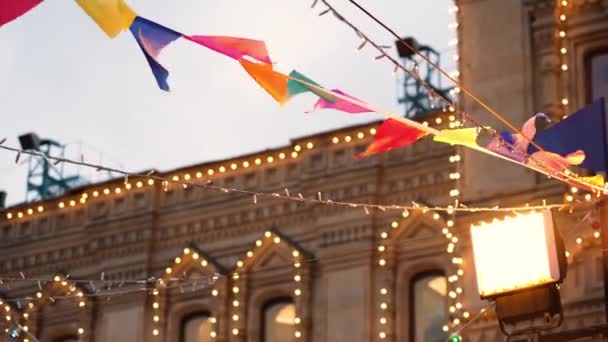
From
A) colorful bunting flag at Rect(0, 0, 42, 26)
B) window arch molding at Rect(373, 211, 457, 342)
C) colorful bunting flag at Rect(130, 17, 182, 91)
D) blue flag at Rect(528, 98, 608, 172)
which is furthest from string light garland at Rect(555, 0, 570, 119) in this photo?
colorful bunting flag at Rect(0, 0, 42, 26)

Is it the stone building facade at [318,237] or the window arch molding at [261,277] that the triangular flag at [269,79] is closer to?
the stone building facade at [318,237]

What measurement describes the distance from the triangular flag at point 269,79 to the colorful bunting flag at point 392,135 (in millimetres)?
1997

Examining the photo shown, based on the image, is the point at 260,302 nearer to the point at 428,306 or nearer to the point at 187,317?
the point at 187,317

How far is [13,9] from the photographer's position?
10.6 metres

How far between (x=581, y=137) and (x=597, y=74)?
6114mm

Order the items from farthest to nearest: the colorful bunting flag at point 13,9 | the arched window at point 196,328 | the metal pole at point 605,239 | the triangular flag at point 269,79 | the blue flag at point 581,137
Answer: the arched window at point 196,328 → the blue flag at point 581,137 → the metal pole at point 605,239 → the triangular flag at point 269,79 → the colorful bunting flag at point 13,9

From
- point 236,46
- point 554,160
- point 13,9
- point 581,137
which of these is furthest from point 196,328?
point 13,9

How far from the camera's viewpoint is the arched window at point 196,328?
2756cm

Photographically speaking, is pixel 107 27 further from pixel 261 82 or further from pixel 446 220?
pixel 446 220

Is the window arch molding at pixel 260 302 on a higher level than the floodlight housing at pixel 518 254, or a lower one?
higher

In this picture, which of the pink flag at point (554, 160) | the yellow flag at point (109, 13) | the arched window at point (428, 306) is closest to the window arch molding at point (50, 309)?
the arched window at point (428, 306)

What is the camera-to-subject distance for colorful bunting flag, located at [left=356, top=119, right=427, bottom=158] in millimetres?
14742

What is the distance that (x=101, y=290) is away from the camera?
2827 cm

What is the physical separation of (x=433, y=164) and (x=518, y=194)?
280 centimetres
